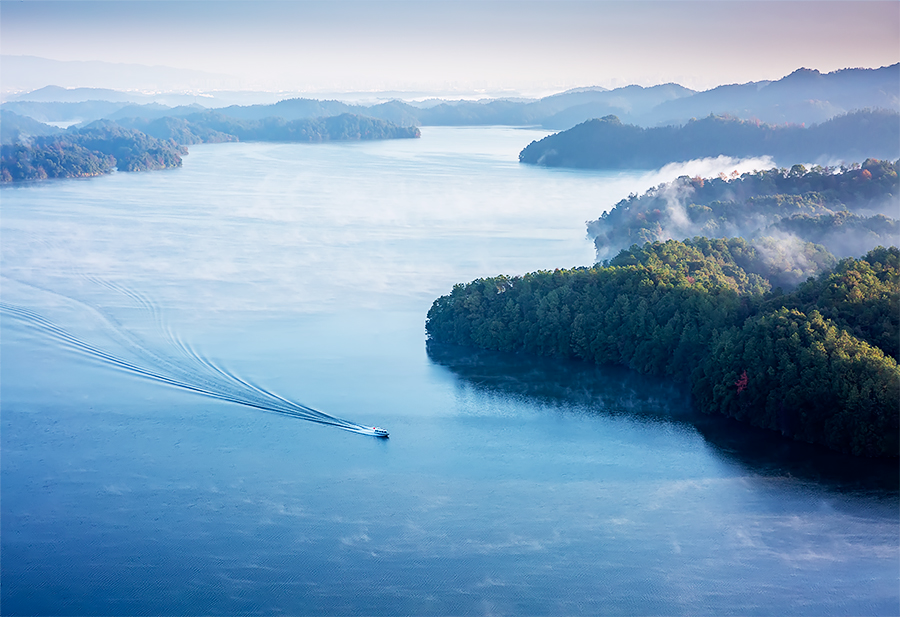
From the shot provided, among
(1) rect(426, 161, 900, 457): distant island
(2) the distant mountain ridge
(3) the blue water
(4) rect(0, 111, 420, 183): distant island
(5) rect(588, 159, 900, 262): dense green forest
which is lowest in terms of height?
(3) the blue water

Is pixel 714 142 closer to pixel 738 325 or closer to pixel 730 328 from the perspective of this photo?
pixel 738 325

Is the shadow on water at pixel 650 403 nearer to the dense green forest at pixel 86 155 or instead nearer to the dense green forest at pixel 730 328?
the dense green forest at pixel 730 328

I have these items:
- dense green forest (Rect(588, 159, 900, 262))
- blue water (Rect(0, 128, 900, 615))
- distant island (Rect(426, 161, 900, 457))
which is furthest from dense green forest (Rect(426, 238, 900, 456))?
dense green forest (Rect(588, 159, 900, 262))

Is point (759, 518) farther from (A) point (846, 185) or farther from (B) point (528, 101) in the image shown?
(B) point (528, 101)


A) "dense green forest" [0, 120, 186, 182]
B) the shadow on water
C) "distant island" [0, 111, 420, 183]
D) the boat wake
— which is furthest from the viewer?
"distant island" [0, 111, 420, 183]

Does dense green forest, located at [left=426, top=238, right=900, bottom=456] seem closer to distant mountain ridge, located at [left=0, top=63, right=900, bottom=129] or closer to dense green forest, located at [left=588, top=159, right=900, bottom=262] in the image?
dense green forest, located at [left=588, top=159, right=900, bottom=262]

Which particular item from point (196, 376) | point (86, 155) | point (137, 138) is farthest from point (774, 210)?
point (137, 138)
